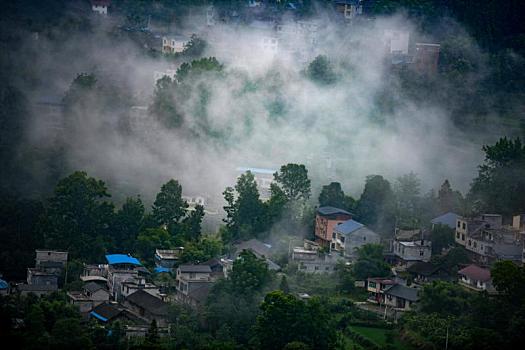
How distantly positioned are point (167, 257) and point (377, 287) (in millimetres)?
2661

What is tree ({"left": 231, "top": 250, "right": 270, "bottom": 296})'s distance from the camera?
46.2ft

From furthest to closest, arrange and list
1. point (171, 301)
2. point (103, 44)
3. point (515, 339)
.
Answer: point (103, 44) < point (171, 301) < point (515, 339)

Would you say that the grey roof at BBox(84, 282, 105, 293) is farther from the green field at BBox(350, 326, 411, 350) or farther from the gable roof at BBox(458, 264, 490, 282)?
the gable roof at BBox(458, 264, 490, 282)

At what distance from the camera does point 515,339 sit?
12.9 m

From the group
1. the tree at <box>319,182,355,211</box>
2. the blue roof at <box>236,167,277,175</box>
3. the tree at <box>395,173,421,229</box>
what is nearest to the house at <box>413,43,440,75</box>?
the blue roof at <box>236,167,277,175</box>

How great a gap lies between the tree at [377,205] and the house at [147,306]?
3846 mm

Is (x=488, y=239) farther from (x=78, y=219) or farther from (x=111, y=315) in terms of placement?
(x=78, y=219)

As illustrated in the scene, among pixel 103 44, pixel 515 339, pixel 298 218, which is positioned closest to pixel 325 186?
pixel 298 218

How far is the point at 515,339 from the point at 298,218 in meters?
4.73

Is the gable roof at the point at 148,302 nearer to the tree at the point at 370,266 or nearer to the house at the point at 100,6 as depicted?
the tree at the point at 370,266

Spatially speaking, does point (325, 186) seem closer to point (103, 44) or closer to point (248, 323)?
point (248, 323)

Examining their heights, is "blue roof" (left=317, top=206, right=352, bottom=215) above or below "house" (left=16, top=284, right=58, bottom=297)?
above

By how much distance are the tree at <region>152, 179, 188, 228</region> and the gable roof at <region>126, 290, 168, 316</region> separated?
2555 millimetres

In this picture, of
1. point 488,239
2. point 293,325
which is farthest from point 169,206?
point 293,325
